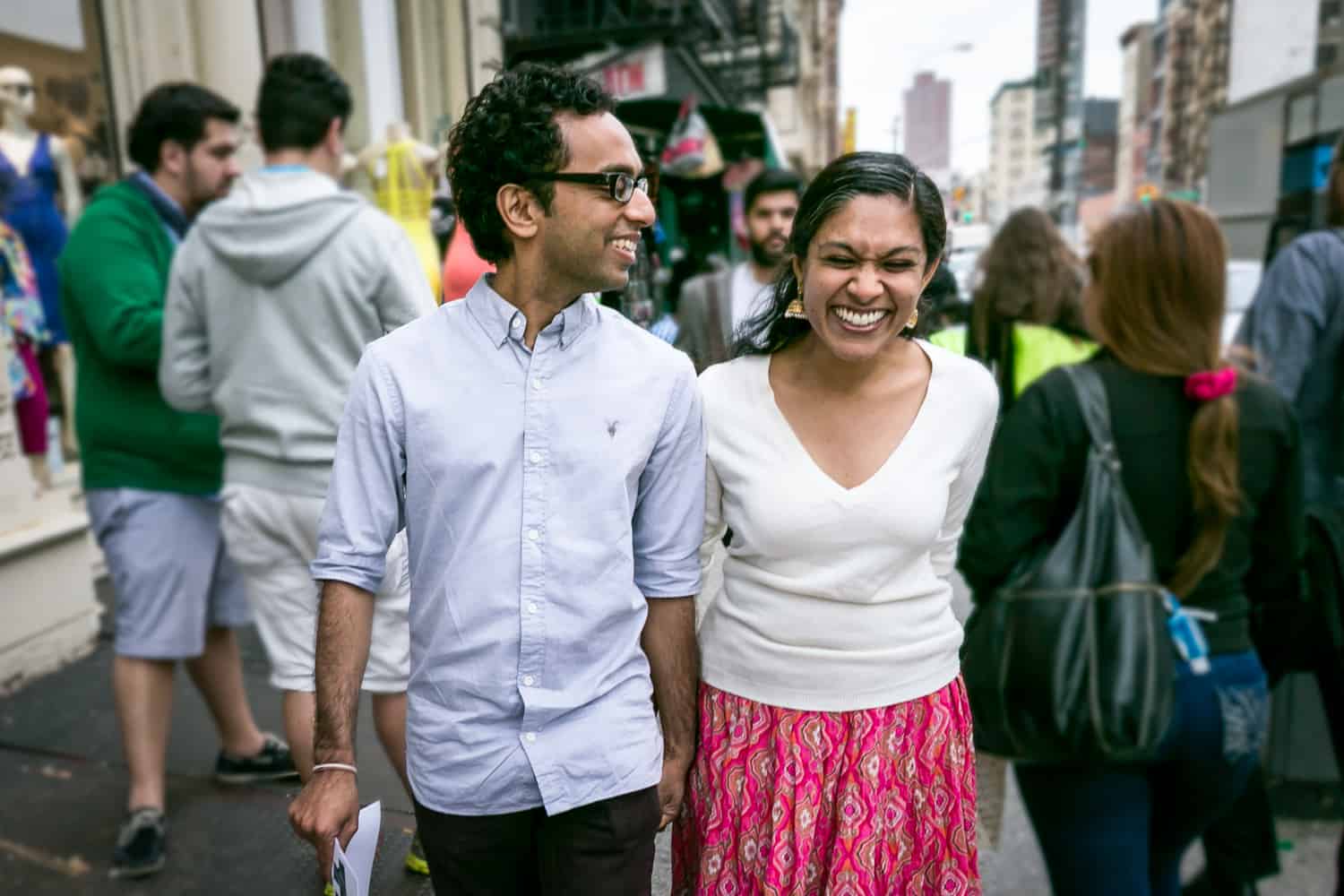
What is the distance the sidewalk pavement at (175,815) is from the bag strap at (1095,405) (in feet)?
5.26

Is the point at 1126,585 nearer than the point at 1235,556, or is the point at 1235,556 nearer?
the point at 1126,585

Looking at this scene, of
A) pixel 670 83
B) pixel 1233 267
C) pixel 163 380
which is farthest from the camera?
pixel 670 83

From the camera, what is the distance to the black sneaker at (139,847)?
3.01 m

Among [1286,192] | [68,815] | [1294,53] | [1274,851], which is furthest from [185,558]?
[1294,53]

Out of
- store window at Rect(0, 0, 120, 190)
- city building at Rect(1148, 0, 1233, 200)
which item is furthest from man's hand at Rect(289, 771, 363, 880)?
city building at Rect(1148, 0, 1233, 200)

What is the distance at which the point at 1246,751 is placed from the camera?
228 centimetres

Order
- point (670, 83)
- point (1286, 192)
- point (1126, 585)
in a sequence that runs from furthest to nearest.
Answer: point (670, 83) → point (1286, 192) → point (1126, 585)

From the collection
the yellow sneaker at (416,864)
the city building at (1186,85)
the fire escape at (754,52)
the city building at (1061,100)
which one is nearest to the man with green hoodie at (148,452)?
the yellow sneaker at (416,864)

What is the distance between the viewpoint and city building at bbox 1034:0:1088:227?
32.9 meters

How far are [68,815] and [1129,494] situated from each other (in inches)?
128

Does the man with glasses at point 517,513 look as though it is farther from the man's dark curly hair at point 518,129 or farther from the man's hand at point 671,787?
the man's hand at point 671,787

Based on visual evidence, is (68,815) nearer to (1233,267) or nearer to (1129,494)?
(1129,494)

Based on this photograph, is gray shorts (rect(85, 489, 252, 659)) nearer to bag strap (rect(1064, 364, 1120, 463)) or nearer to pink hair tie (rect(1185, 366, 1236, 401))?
bag strap (rect(1064, 364, 1120, 463))

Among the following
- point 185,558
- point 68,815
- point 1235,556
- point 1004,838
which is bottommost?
point 1004,838
